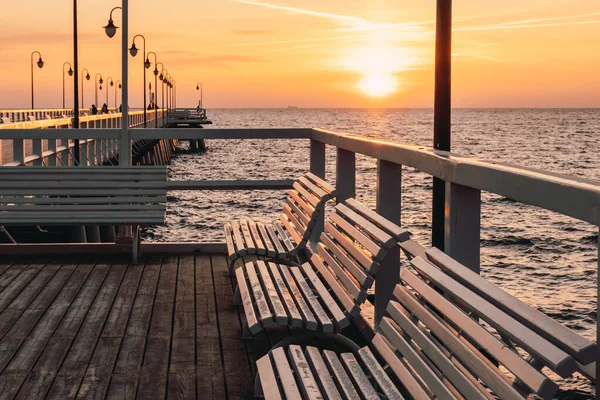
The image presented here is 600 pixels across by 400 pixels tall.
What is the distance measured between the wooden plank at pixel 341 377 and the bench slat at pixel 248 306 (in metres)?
0.66

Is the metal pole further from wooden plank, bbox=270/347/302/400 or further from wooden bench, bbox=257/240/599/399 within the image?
wooden bench, bbox=257/240/599/399

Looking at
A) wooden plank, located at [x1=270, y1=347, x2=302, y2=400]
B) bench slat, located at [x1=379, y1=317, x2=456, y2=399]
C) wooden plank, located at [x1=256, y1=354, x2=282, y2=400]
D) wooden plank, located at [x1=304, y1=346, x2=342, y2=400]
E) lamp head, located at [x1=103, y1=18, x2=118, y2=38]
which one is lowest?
wooden plank, located at [x1=256, y1=354, x2=282, y2=400]

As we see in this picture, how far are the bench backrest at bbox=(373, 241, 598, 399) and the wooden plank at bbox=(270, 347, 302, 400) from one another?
350 mm

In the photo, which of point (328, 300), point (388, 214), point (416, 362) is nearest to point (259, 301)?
point (328, 300)

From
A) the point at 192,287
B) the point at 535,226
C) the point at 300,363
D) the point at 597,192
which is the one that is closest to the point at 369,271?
the point at 300,363

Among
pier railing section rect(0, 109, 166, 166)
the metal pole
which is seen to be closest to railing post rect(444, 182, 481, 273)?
the metal pole

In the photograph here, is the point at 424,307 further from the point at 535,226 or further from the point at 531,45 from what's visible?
the point at 531,45

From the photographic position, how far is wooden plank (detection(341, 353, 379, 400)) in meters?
3.02

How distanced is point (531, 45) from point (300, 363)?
10218 centimetres

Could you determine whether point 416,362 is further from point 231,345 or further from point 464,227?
point 231,345

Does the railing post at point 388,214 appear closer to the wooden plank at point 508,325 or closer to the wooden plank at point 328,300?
the wooden plank at point 328,300

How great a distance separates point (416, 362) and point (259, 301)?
1759 millimetres

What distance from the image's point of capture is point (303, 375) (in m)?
3.24

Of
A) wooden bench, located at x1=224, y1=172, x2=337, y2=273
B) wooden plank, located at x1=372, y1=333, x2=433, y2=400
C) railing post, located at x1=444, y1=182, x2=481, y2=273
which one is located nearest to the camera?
wooden plank, located at x1=372, y1=333, x2=433, y2=400
